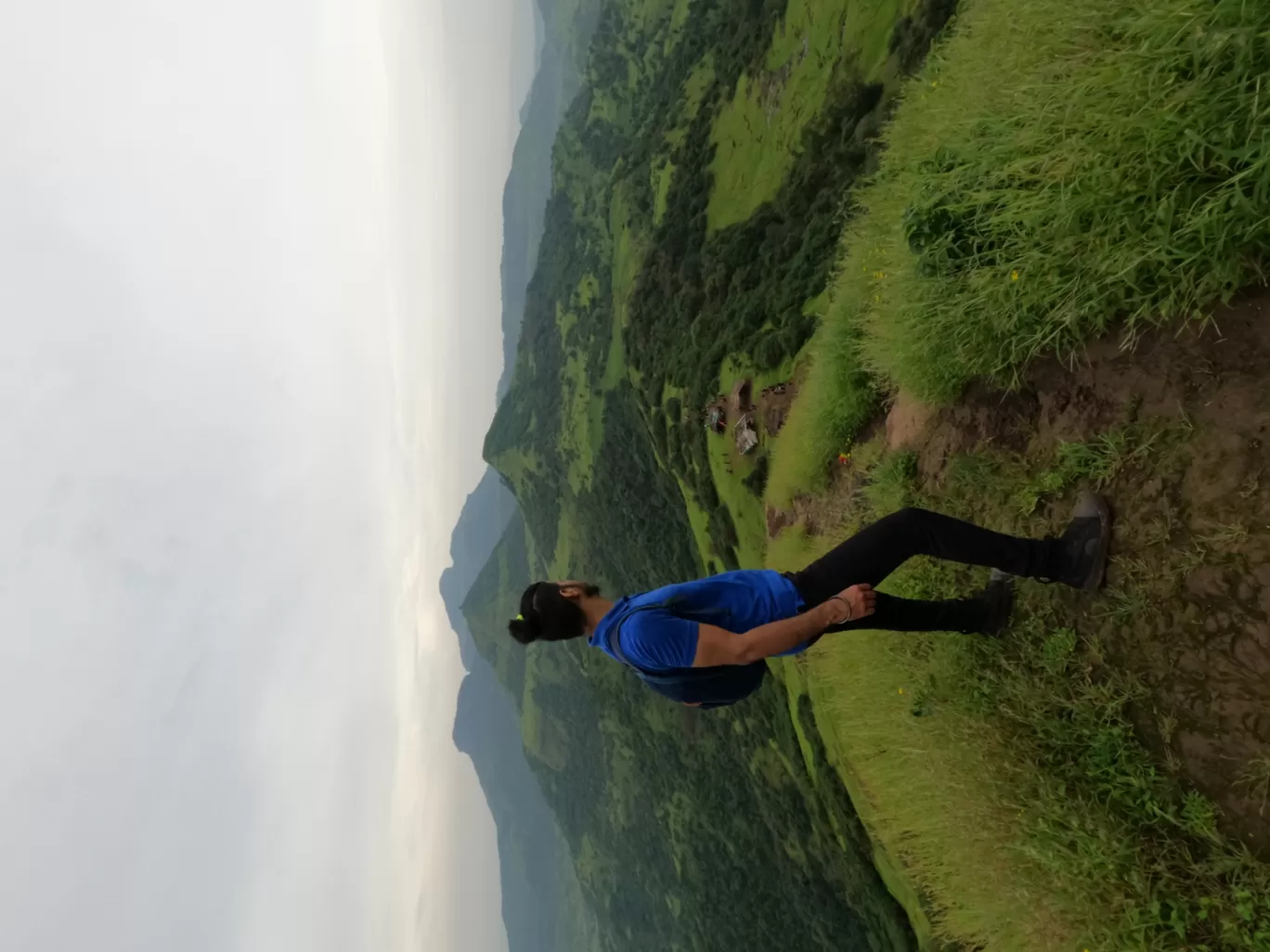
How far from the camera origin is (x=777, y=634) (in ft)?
10.9

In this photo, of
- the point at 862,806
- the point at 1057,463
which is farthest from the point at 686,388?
the point at 1057,463

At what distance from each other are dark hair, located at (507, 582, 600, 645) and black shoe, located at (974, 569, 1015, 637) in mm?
2694

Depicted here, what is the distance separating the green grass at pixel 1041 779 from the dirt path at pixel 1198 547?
0.07 meters

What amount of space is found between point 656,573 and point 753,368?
11944 millimetres

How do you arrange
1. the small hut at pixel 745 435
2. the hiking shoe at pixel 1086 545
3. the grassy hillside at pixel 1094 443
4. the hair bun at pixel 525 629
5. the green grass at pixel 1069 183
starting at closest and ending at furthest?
the green grass at pixel 1069 183
the grassy hillside at pixel 1094 443
the hair bun at pixel 525 629
the hiking shoe at pixel 1086 545
the small hut at pixel 745 435

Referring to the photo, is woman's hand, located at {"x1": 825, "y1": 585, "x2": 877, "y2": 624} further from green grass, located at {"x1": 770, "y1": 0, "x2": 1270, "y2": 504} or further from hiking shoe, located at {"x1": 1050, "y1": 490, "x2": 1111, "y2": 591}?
green grass, located at {"x1": 770, "y1": 0, "x2": 1270, "y2": 504}

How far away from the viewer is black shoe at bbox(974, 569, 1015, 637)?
175 inches

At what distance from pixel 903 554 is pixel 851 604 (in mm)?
507

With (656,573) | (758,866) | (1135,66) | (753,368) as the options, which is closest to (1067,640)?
(1135,66)

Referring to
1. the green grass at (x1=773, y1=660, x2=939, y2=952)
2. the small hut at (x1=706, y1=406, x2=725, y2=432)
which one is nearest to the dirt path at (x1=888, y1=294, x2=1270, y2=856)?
the green grass at (x1=773, y1=660, x2=939, y2=952)

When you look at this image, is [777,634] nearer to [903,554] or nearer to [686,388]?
[903,554]

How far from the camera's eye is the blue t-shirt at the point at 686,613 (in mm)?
3223

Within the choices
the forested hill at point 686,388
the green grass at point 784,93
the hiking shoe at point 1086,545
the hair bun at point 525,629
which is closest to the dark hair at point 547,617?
the hair bun at point 525,629

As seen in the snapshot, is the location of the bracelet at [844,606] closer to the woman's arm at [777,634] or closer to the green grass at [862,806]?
the woman's arm at [777,634]
